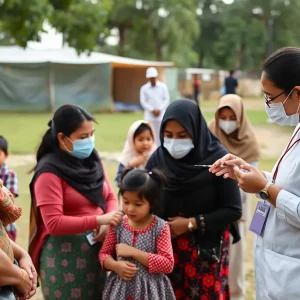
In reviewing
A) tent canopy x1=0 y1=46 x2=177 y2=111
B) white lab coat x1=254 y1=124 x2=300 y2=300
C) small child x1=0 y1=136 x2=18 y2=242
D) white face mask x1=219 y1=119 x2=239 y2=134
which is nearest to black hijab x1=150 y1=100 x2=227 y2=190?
white lab coat x1=254 y1=124 x2=300 y2=300

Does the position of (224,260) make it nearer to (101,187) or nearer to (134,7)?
(101,187)

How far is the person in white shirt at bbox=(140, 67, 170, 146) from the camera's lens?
→ 405 inches

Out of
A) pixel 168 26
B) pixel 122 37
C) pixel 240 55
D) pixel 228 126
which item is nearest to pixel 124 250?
pixel 228 126

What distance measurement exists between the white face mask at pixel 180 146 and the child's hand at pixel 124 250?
631 mm

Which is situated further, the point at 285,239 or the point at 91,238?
the point at 91,238

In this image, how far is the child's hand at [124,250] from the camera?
2.75 m

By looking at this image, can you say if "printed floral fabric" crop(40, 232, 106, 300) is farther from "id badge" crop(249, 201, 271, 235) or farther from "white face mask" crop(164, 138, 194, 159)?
"id badge" crop(249, 201, 271, 235)

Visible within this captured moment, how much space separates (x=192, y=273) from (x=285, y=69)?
1416 mm

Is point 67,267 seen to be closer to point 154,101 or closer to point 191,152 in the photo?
point 191,152

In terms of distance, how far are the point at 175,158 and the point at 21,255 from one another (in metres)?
1.12

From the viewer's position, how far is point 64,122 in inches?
118

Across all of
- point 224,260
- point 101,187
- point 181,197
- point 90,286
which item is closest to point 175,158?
point 181,197

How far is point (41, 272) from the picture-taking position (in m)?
3.07

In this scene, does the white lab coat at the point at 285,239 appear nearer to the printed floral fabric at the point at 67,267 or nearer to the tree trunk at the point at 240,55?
the printed floral fabric at the point at 67,267
